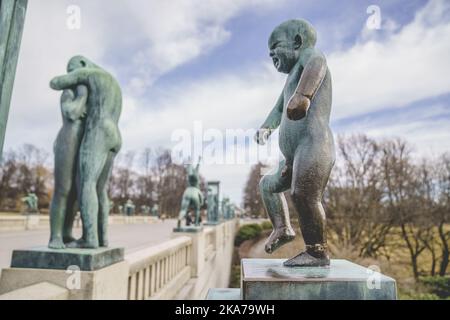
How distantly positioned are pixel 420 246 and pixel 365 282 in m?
26.5

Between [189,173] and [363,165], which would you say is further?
[363,165]

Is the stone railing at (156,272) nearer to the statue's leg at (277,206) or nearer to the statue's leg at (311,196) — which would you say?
the statue's leg at (277,206)

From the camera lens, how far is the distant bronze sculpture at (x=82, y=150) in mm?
3695

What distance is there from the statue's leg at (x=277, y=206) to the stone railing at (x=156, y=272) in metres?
2.89

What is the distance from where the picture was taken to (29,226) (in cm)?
1773

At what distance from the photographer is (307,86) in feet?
6.35

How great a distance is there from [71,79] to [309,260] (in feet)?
10.5

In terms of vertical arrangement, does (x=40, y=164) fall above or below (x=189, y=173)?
above

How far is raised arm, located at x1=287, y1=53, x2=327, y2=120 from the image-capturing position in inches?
74.6

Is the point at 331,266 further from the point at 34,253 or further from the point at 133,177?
the point at 133,177

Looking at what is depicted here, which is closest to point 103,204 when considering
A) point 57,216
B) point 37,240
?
point 57,216
